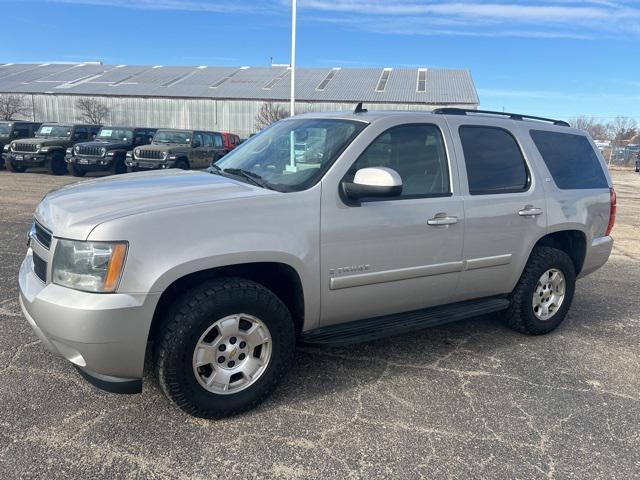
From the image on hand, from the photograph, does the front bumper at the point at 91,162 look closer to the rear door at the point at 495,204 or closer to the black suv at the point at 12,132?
the black suv at the point at 12,132

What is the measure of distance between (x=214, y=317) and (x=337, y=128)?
1605 millimetres

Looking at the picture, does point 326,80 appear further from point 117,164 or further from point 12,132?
point 117,164

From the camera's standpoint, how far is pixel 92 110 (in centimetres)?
4650

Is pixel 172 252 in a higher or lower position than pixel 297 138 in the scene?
lower

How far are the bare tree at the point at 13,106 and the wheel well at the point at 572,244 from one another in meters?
52.3

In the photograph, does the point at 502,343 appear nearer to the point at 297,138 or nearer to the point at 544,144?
the point at 544,144

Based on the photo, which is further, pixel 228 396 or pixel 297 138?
pixel 297 138

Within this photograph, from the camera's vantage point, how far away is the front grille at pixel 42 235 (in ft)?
9.34

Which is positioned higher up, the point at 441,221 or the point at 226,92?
the point at 226,92

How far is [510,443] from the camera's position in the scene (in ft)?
9.42

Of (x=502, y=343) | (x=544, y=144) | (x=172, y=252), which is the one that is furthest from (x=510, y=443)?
(x=544, y=144)

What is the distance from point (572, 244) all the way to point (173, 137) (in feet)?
49.3

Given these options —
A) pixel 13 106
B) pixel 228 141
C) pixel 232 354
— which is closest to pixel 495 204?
pixel 232 354

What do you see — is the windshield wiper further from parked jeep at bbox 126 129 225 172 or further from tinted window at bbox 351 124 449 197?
parked jeep at bbox 126 129 225 172
